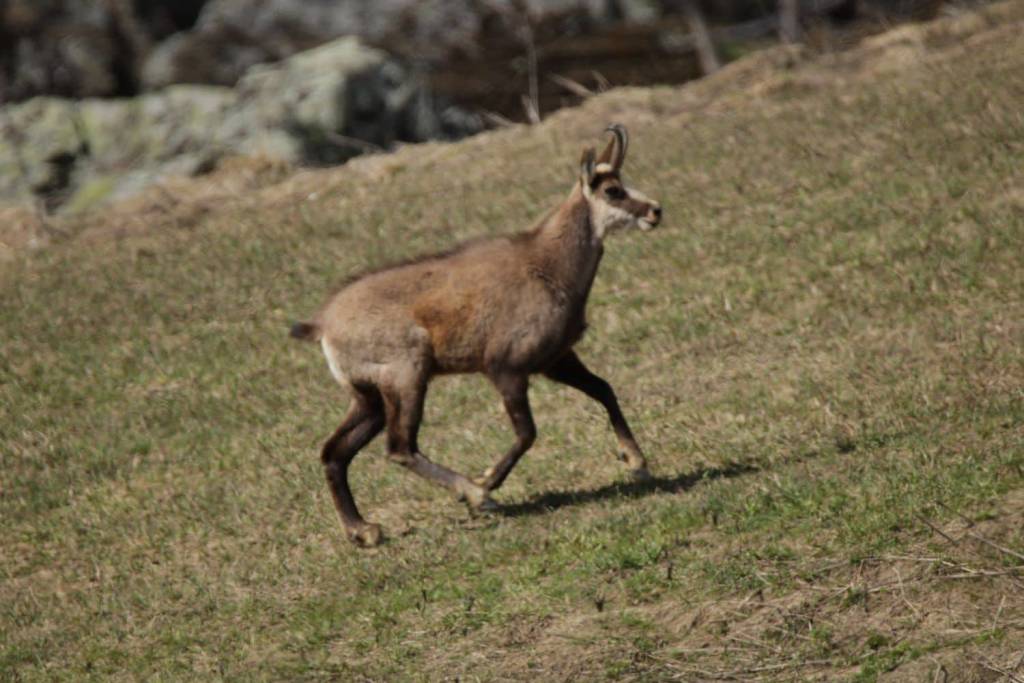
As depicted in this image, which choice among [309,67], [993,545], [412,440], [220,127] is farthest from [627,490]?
[309,67]

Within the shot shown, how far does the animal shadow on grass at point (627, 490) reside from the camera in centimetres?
1085

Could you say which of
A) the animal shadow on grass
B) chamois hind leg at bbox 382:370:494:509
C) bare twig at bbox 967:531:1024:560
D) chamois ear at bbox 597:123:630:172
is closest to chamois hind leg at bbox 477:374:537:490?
chamois hind leg at bbox 382:370:494:509

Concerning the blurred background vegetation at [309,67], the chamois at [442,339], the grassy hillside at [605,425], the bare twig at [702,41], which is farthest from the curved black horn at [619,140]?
the bare twig at [702,41]

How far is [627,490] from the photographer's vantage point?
36.1ft

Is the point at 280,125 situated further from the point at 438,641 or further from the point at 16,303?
the point at 438,641

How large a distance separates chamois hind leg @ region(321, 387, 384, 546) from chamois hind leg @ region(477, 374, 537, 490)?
843mm

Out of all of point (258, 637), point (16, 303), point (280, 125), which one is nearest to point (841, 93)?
point (280, 125)

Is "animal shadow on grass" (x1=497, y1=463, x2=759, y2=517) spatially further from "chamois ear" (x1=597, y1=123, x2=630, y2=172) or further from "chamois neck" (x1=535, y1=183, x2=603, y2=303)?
"chamois ear" (x1=597, y1=123, x2=630, y2=172)

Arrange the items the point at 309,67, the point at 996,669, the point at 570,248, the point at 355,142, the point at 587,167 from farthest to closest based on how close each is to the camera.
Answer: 1. the point at 309,67
2. the point at 355,142
3. the point at 587,167
4. the point at 570,248
5. the point at 996,669

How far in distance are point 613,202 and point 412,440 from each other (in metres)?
2.30

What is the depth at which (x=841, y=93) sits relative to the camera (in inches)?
818

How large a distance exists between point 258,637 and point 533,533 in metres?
1.86

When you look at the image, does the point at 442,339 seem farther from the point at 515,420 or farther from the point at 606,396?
the point at 606,396

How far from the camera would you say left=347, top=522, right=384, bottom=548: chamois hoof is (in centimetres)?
1077
